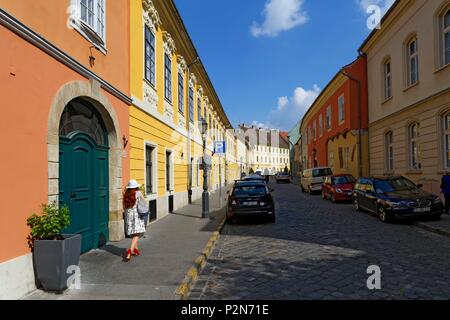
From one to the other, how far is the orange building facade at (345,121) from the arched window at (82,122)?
1756 centimetres

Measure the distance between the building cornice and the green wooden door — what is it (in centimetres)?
123

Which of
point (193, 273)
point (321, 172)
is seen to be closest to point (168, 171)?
point (193, 273)

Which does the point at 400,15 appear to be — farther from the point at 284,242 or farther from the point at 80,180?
the point at 80,180

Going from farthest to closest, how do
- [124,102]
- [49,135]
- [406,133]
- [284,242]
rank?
[406,133], [124,102], [284,242], [49,135]

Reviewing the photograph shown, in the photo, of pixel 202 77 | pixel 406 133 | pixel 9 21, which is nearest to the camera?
pixel 9 21

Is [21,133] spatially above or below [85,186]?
above

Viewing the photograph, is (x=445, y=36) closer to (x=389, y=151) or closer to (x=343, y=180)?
(x=389, y=151)

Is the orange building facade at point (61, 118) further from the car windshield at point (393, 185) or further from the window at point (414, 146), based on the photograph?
the window at point (414, 146)

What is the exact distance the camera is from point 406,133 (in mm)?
17234

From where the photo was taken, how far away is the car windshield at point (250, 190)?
42.2 ft

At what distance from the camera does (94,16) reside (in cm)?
816

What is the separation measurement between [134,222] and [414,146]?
13899 millimetres
